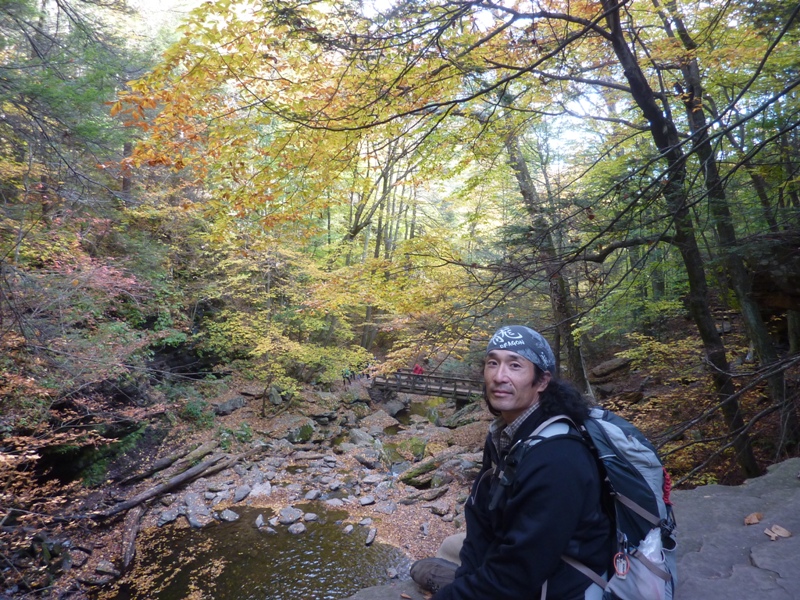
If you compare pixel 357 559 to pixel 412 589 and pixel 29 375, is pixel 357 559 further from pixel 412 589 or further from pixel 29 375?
pixel 29 375

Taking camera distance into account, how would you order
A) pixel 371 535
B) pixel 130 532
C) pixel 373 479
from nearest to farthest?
pixel 130 532, pixel 371 535, pixel 373 479

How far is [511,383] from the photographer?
169 centimetres

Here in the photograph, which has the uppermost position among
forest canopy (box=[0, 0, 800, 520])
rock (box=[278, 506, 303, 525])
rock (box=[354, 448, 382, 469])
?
forest canopy (box=[0, 0, 800, 520])

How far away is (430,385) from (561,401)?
16.1 m

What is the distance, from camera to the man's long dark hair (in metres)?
1.56

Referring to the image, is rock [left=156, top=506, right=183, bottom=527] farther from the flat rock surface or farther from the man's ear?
the man's ear

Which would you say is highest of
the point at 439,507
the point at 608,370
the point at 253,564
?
the point at 608,370

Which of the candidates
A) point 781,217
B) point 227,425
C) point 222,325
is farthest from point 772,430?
point 222,325

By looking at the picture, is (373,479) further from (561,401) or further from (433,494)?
(561,401)

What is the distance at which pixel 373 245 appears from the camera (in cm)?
1980

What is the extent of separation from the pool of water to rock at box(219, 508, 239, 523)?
13 centimetres

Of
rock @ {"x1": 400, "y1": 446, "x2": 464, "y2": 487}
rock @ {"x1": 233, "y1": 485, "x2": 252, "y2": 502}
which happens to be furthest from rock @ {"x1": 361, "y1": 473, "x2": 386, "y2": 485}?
rock @ {"x1": 233, "y1": 485, "x2": 252, "y2": 502}

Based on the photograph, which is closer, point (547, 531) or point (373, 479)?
point (547, 531)

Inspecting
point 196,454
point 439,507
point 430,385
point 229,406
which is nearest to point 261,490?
point 196,454
